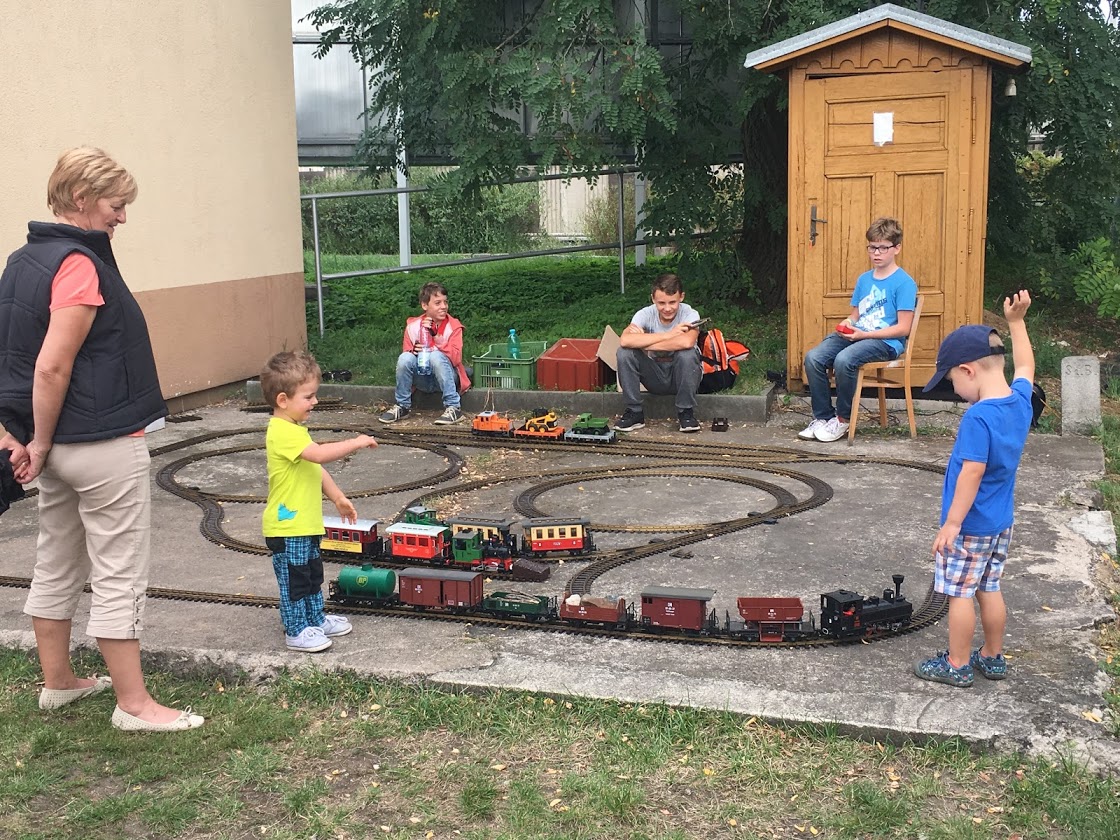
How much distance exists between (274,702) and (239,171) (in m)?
7.72

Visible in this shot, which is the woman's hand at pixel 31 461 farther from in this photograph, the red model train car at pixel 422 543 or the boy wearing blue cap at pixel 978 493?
the boy wearing blue cap at pixel 978 493

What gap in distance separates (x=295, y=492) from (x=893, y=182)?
Answer: 21.7 feet

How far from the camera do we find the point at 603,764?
419 centimetres

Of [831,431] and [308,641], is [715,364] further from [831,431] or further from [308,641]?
[308,641]

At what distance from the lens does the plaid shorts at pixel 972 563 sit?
14.7 ft

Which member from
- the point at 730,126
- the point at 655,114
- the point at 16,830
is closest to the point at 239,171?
the point at 655,114

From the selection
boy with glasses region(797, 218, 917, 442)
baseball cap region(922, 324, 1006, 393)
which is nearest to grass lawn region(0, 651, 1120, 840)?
baseball cap region(922, 324, 1006, 393)

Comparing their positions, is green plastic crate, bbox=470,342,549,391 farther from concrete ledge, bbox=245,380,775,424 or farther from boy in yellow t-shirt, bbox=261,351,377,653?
boy in yellow t-shirt, bbox=261,351,377,653

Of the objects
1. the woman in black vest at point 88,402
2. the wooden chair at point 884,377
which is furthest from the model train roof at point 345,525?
the wooden chair at point 884,377

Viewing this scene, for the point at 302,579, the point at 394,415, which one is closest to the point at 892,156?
the point at 394,415

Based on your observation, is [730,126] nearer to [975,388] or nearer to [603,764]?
[975,388]

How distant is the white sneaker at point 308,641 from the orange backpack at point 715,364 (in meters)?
5.46

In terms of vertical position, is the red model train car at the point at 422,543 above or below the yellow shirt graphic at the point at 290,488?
below

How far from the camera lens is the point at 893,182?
390 inches
